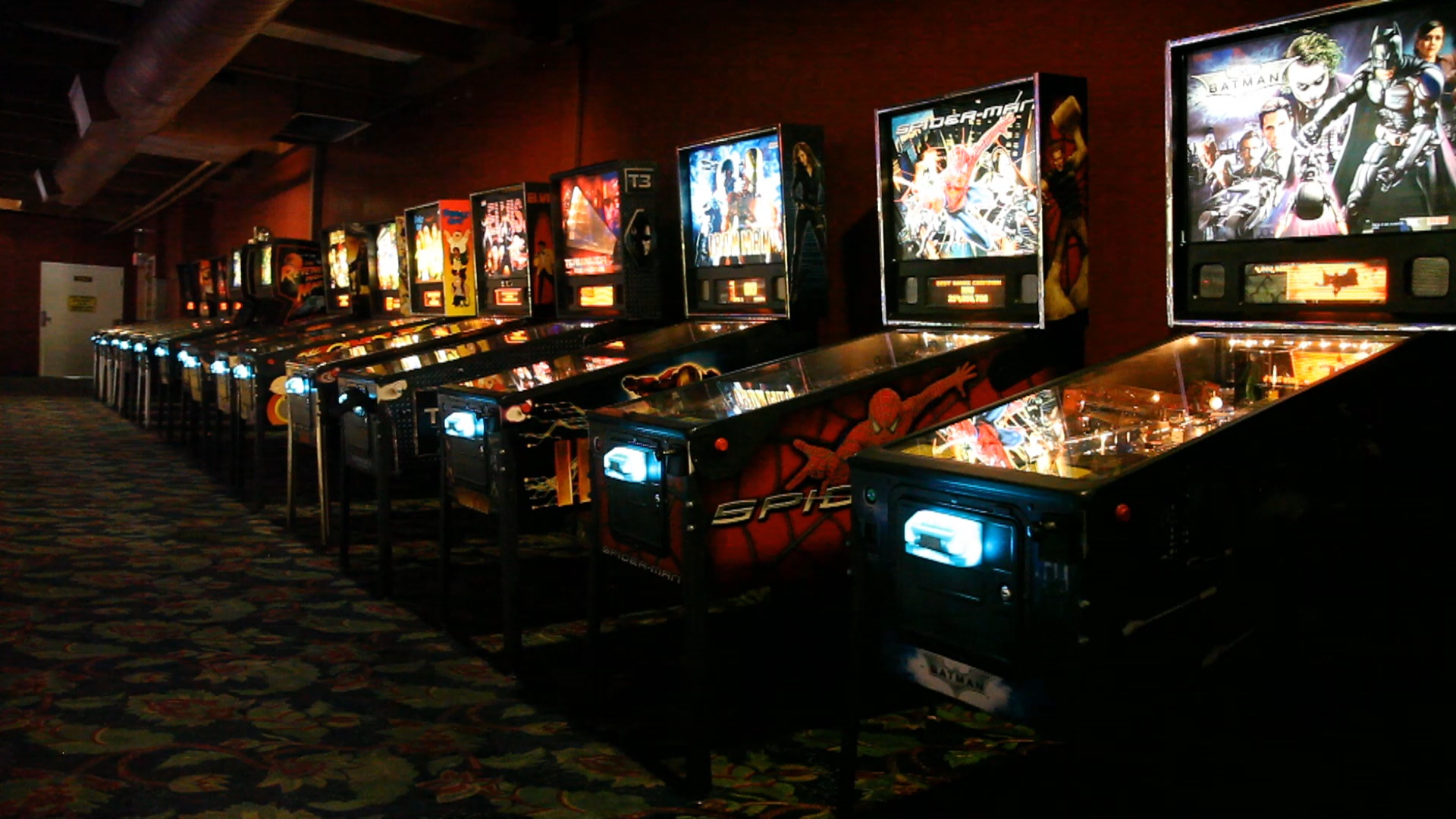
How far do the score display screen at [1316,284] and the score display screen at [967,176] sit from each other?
1.96 ft

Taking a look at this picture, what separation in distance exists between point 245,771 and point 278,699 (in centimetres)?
48

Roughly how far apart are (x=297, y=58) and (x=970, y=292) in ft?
18.8

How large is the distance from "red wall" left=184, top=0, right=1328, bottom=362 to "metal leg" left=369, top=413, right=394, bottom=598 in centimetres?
166

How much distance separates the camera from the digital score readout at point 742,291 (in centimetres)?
373

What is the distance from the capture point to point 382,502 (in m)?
3.84

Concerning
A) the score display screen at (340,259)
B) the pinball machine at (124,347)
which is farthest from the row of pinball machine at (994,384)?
the pinball machine at (124,347)

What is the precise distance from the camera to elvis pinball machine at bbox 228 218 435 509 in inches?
218

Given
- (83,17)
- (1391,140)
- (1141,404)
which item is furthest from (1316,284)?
(83,17)

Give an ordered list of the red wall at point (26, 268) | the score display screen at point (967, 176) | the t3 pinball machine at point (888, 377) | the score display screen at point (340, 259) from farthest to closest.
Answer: the red wall at point (26, 268)
the score display screen at point (340, 259)
the score display screen at point (967, 176)
the t3 pinball machine at point (888, 377)

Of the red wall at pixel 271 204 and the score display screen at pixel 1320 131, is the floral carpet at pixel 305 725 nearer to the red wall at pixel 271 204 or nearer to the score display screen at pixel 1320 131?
the score display screen at pixel 1320 131

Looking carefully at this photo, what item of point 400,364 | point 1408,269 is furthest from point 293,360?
point 1408,269

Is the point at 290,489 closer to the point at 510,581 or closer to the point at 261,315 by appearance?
the point at 510,581

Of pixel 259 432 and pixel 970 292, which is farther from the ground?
pixel 970 292

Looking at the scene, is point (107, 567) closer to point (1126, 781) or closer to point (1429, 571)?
point (1126, 781)
